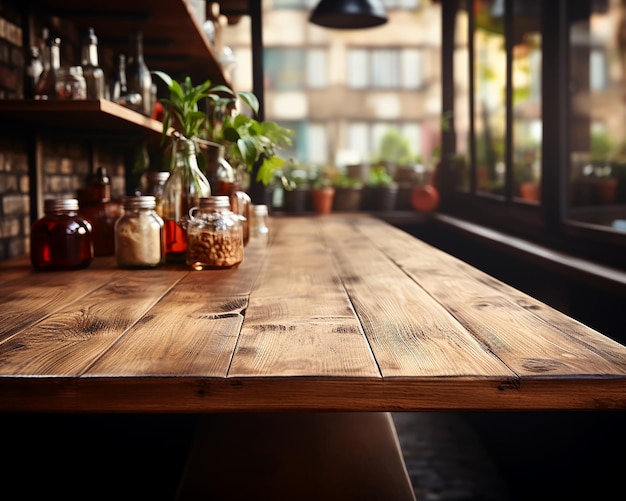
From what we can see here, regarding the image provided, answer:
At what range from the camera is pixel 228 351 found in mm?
930

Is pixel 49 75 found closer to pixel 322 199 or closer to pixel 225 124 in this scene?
pixel 225 124

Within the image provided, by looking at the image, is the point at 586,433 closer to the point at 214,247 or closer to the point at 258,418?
the point at 258,418

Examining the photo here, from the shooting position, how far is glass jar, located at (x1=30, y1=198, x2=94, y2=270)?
1681mm

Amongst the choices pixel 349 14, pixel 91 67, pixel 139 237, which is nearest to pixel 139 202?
pixel 139 237

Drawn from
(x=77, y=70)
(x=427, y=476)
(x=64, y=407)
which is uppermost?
(x=77, y=70)

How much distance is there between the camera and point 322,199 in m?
4.58

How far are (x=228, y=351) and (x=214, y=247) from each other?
0.80 metres

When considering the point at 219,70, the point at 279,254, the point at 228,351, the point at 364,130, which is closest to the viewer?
the point at 228,351

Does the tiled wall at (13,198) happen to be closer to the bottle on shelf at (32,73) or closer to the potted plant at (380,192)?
the bottle on shelf at (32,73)

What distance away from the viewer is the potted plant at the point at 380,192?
477cm

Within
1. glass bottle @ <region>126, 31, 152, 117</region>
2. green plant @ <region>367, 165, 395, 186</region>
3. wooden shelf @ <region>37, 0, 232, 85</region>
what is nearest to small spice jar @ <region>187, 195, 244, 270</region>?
wooden shelf @ <region>37, 0, 232, 85</region>

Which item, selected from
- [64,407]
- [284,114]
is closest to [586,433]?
[64,407]

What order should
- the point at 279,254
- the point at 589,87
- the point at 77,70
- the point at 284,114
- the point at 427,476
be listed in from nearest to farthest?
1. the point at 77,70
2. the point at 279,254
3. the point at 589,87
4. the point at 427,476
5. the point at 284,114

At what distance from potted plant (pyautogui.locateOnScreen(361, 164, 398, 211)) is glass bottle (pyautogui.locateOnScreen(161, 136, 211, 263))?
3.03 m
